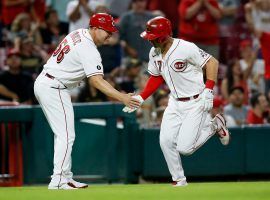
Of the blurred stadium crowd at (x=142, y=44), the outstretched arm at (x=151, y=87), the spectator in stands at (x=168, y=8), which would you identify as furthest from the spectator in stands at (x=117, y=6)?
the outstretched arm at (x=151, y=87)

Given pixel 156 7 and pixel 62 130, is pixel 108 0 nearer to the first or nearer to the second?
pixel 156 7

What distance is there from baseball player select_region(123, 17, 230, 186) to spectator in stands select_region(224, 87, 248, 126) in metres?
3.76

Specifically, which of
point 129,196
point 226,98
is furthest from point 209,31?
point 129,196

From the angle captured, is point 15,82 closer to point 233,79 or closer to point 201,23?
point 201,23

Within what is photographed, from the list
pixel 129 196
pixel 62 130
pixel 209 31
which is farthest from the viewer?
pixel 209 31

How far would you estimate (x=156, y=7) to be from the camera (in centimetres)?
1661

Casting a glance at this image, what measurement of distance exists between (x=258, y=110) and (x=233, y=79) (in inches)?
54.9

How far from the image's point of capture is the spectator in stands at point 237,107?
13984mm

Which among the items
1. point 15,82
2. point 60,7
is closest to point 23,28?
point 60,7

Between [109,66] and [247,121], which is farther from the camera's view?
[109,66]

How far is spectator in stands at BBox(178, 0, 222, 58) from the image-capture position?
1516 centimetres

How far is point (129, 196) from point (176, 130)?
4.72ft

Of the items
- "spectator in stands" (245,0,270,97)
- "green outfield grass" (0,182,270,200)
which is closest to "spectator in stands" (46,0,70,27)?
"spectator in stands" (245,0,270,97)

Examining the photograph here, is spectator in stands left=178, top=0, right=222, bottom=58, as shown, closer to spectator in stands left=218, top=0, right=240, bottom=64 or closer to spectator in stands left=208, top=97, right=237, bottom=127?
spectator in stands left=218, top=0, right=240, bottom=64
